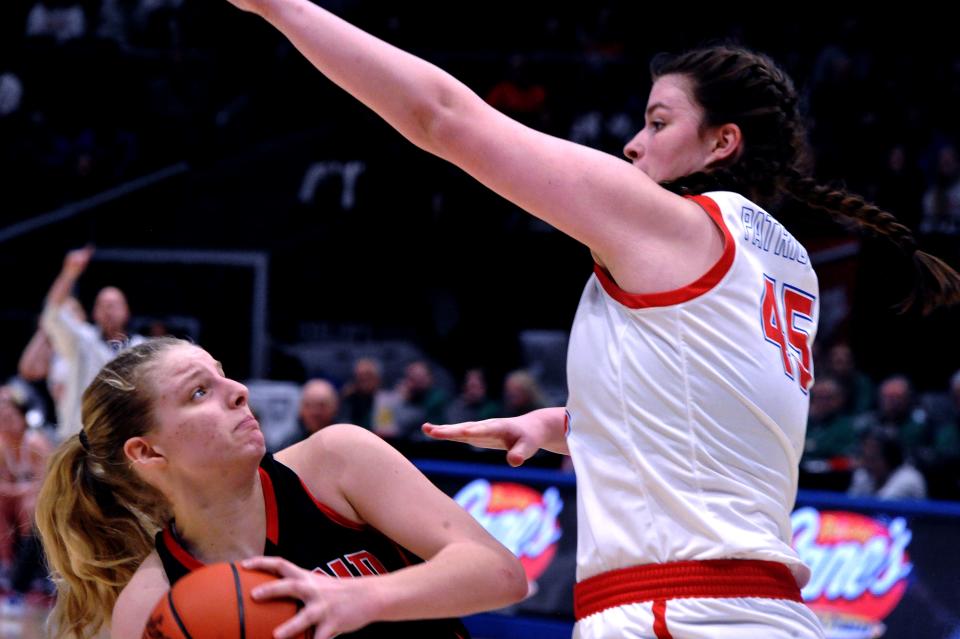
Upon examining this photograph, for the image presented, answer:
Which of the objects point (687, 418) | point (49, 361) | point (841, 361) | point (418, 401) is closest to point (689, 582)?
point (687, 418)

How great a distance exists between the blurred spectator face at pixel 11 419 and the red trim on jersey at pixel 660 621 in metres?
8.95

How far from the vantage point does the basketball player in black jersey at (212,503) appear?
8.70ft

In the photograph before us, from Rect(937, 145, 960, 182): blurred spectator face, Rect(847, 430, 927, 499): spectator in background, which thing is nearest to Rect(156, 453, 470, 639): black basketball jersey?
Rect(847, 430, 927, 499): spectator in background

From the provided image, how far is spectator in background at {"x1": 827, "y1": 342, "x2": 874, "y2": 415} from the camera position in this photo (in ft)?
31.9

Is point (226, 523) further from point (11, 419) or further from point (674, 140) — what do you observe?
point (11, 419)

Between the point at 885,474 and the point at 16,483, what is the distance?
634cm

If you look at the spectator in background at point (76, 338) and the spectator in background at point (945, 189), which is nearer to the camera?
the spectator in background at point (76, 338)

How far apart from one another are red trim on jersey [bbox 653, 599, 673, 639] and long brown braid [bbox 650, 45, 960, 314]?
747 millimetres

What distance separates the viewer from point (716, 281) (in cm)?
223

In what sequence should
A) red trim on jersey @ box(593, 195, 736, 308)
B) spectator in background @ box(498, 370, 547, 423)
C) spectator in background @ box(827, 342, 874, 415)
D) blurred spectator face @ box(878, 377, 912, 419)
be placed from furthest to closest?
spectator in background @ box(498, 370, 547, 423) → spectator in background @ box(827, 342, 874, 415) → blurred spectator face @ box(878, 377, 912, 419) → red trim on jersey @ box(593, 195, 736, 308)

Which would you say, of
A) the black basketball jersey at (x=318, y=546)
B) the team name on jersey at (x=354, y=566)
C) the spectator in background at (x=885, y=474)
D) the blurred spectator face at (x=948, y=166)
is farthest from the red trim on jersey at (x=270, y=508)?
the blurred spectator face at (x=948, y=166)

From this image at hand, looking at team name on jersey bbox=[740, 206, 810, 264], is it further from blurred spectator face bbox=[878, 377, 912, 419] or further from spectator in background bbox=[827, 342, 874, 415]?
spectator in background bbox=[827, 342, 874, 415]

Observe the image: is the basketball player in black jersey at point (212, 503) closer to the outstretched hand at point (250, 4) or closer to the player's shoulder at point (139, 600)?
the player's shoulder at point (139, 600)

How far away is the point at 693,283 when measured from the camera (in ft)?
7.26
